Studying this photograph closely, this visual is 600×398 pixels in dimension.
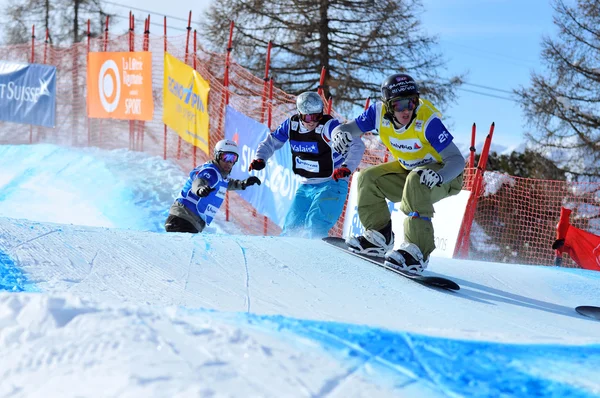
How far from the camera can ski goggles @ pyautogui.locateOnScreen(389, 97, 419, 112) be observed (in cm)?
420

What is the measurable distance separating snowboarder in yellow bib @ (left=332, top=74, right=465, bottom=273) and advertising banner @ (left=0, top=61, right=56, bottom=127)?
1438 cm

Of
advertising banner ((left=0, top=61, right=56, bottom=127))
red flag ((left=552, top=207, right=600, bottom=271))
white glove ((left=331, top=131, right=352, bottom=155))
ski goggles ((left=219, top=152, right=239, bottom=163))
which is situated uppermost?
advertising banner ((left=0, top=61, right=56, bottom=127))

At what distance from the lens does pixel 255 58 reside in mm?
20312

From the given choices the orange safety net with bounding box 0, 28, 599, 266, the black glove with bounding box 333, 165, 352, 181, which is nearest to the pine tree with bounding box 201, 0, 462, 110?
the orange safety net with bounding box 0, 28, 599, 266

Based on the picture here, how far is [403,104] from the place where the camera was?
4.21 m

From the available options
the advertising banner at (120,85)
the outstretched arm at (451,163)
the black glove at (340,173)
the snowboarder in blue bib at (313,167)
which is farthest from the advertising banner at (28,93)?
the outstretched arm at (451,163)

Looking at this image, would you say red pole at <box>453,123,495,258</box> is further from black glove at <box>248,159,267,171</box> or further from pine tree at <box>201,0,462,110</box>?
pine tree at <box>201,0,462,110</box>

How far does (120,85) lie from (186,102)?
3.60m

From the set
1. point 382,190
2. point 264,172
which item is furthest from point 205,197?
point 264,172

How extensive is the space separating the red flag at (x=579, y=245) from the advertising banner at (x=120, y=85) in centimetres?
876

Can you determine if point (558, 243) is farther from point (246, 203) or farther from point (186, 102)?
point (186, 102)

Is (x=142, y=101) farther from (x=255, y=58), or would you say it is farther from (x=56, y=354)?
(x=56, y=354)

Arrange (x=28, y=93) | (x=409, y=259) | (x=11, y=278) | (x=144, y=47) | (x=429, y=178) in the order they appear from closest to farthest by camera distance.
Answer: (x=11, y=278), (x=429, y=178), (x=409, y=259), (x=144, y=47), (x=28, y=93)

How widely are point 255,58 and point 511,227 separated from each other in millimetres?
11881
